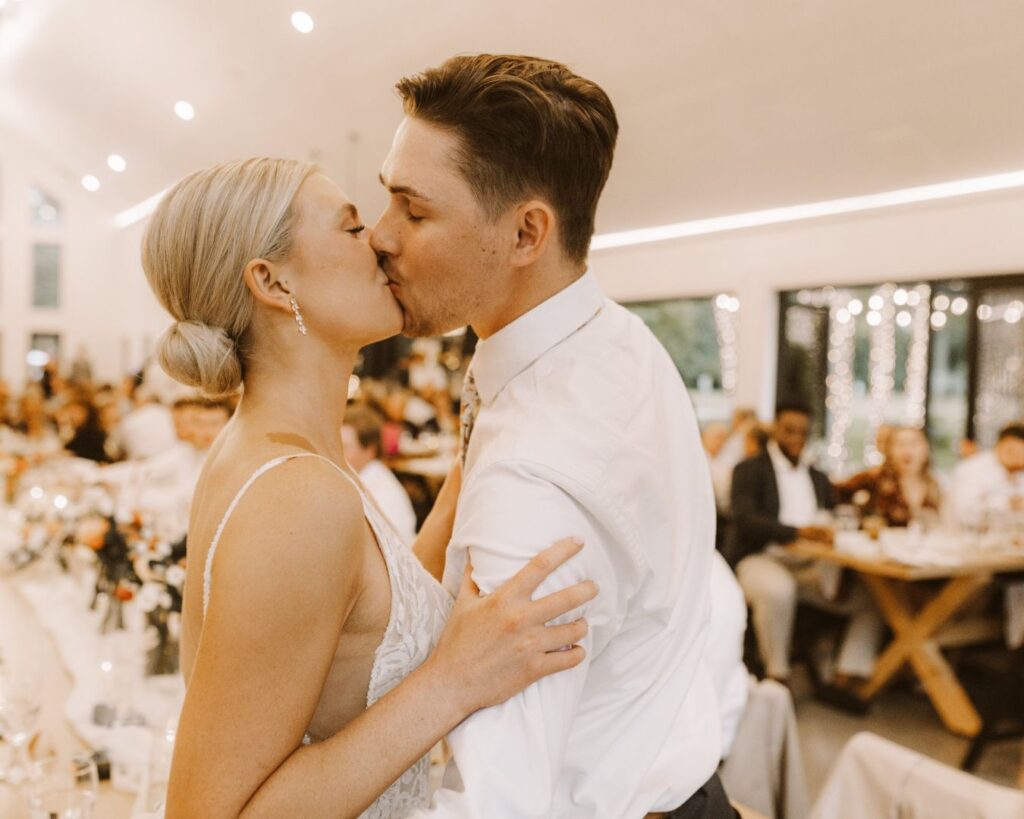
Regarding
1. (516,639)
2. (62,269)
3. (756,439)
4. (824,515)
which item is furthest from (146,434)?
(62,269)

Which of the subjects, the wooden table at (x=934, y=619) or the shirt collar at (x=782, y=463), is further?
the shirt collar at (x=782, y=463)

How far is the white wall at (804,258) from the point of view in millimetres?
7457

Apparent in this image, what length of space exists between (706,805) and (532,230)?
866 mm

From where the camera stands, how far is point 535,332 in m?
1.32

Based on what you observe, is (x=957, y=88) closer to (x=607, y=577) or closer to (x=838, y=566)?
(x=838, y=566)

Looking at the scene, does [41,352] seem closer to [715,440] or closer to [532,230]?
[715,440]

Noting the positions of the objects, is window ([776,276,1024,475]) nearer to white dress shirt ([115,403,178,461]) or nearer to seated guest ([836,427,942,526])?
seated guest ([836,427,942,526])

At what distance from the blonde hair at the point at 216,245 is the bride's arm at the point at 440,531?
544 mm

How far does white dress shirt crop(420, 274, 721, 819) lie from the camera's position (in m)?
1.09

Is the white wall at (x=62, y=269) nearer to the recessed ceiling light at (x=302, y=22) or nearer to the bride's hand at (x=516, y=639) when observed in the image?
the recessed ceiling light at (x=302, y=22)

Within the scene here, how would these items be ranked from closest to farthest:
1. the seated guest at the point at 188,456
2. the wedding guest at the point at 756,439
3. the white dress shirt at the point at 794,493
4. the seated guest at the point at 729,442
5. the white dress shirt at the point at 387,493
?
the white dress shirt at the point at 387,493
the seated guest at the point at 188,456
the white dress shirt at the point at 794,493
the wedding guest at the point at 756,439
the seated guest at the point at 729,442

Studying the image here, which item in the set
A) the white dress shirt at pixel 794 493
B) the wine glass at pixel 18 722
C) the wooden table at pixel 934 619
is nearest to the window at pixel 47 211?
the white dress shirt at pixel 794 493

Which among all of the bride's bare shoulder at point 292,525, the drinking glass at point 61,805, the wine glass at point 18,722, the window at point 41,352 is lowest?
the window at point 41,352

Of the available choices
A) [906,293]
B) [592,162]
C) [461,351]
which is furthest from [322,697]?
[461,351]
